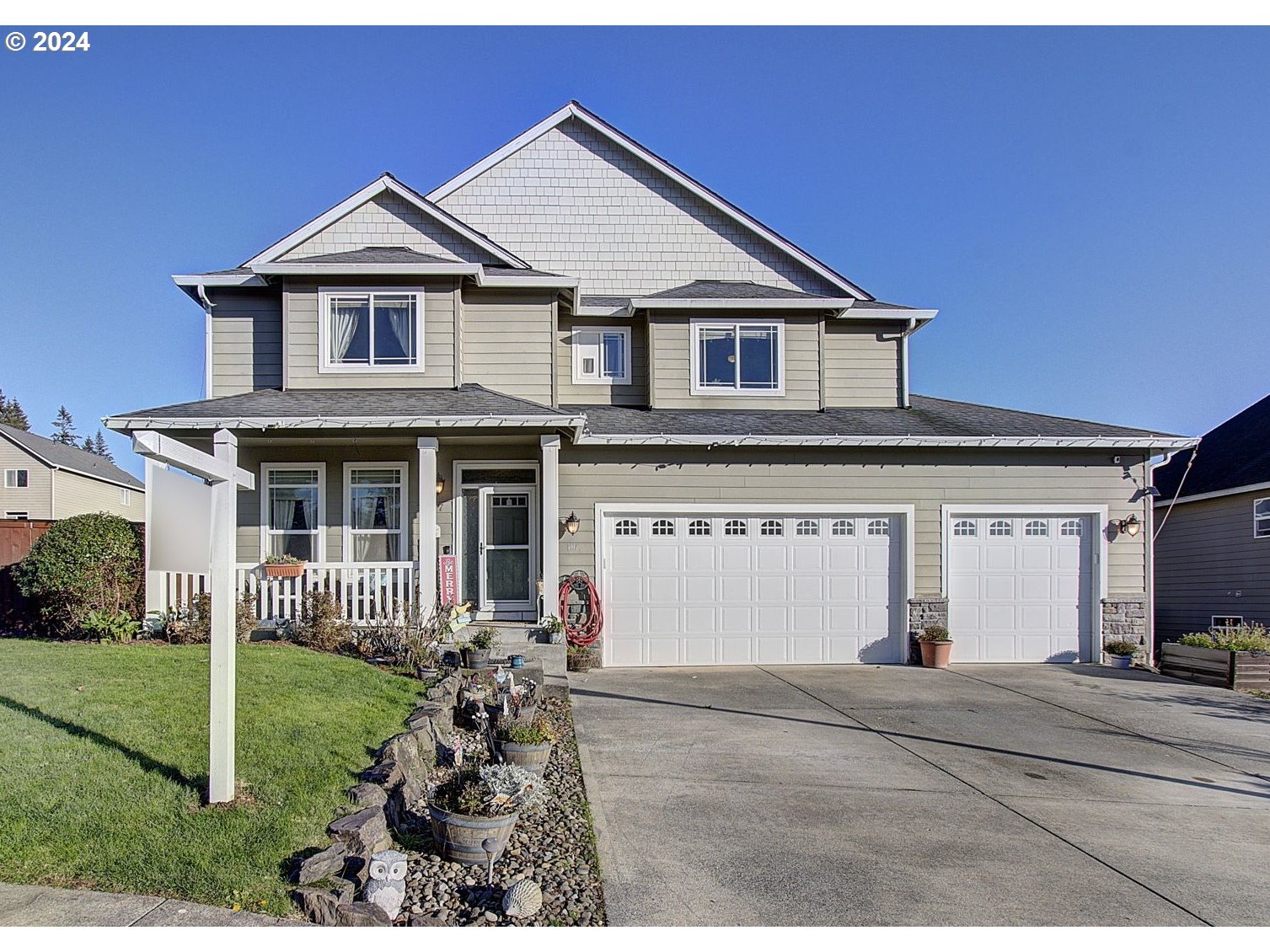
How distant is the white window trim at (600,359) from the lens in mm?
13383

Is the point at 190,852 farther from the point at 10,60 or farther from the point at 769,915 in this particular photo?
the point at 10,60

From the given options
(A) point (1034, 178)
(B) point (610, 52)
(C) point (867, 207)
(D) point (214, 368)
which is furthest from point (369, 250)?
(A) point (1034, 178)

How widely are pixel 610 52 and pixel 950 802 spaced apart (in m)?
6.92

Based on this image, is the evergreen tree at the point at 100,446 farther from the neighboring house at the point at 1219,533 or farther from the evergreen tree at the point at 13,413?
the neighboring house at the point at 1219,533

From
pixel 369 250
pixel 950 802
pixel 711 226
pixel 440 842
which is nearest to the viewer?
pixel 440 842

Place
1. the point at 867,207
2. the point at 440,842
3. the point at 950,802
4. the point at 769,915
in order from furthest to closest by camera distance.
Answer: the point at 867,207 < the point at 950,802 < the point at 440,842 < the point at 769,915

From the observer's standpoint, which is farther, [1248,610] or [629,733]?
[1248,610]

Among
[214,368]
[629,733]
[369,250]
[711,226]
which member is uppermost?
[711,226]

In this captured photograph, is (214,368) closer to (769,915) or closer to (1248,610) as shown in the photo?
(769,915)

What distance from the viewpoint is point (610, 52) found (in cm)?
759

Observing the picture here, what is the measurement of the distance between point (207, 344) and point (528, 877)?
10.7 m

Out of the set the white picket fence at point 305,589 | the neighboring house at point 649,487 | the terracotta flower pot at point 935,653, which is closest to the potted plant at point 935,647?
the terracotta flower pot at point 935,653

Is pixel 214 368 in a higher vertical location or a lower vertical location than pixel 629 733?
higher

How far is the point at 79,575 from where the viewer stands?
9531 millimetres
